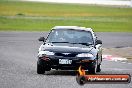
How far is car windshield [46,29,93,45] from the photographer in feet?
64.3

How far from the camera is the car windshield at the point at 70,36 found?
64.3ft

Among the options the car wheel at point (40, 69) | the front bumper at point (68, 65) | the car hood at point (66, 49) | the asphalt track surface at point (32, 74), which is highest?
the car hood at point (66, 49)

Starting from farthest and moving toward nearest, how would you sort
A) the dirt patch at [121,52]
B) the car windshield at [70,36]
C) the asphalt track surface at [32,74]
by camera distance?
1. the dirt patch at [121,52]
2. the car windshield at [70,36]
3. the asphalt track surface at [32,74]

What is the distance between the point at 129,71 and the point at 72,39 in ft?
7.00

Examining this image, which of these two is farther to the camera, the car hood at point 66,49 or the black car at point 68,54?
the car hood at point 66,49

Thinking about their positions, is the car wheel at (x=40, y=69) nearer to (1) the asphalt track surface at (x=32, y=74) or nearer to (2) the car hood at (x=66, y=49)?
(1) the asphalt track surface at (x=32, y=74)

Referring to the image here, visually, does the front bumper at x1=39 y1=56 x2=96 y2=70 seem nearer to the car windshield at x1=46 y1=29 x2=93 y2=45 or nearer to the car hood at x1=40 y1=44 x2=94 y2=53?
the car hood at x1=40 y1=44 x2=94 y2=53

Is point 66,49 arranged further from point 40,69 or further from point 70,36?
point 70,36

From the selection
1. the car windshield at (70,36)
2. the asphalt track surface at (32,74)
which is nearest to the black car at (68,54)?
the car windshield at (70,36)

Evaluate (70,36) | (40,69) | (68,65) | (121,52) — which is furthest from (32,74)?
(121,52)

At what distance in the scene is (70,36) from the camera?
19.9 m

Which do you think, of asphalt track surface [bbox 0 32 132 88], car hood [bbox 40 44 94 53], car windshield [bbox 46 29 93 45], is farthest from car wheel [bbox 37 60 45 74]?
car windshield [bbox 46 29 93 45]

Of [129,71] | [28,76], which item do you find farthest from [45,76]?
[129,71]

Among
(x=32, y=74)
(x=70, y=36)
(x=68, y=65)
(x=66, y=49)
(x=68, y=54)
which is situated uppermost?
(x=70, y=36)
